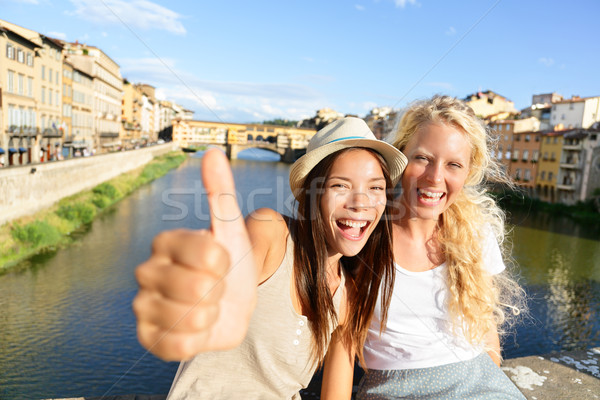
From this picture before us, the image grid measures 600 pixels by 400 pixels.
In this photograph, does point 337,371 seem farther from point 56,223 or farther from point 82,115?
point 82,115

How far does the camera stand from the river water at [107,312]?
6852 mm

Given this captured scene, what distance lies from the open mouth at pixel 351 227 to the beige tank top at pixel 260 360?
16 cm

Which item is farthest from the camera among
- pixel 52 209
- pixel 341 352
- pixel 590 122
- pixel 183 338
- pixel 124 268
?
pixel 590 122

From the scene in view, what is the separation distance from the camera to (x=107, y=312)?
348 inches

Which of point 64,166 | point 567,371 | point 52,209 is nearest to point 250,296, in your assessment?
point 567,371

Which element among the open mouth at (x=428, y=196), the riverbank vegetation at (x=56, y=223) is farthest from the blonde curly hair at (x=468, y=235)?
the riverbank vegetation at (x=56, y=223)

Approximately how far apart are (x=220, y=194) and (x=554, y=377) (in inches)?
75.8

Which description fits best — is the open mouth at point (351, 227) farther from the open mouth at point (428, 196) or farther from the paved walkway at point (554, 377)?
the paved walkway at point (554, 377)

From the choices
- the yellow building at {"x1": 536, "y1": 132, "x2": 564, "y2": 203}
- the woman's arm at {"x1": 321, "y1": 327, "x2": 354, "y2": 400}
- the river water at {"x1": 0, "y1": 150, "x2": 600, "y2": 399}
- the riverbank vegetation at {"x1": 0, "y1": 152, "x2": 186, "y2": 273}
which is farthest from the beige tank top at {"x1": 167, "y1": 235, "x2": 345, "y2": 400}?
the yellow building at {"x1": 536, "y1": 132, "x2": 564, "y2": 203}

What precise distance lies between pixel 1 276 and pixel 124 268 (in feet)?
8.60

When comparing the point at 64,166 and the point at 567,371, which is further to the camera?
the point at 64,166

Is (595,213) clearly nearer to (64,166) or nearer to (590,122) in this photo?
(590,122)

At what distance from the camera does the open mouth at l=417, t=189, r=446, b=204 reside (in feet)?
5.45

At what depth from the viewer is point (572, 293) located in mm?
11742
